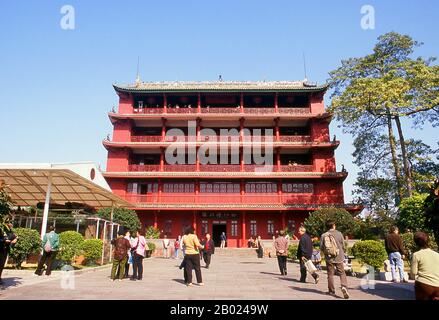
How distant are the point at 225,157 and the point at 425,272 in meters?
26.6

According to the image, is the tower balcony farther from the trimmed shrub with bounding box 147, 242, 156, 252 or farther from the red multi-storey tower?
the trimmed shrub with bounding box 147, 242, 156, 252

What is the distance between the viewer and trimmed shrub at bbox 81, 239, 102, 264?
45.1ft

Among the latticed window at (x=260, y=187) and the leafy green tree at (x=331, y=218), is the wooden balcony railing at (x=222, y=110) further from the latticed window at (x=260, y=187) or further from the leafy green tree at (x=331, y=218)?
the leafy green tree at (x=331, y=218)

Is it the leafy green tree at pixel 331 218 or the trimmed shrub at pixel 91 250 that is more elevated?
the leafy green tree at pixel 331 218

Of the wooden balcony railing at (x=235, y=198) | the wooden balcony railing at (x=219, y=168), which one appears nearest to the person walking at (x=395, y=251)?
the wooden balcony railing at (x=235, y=198)

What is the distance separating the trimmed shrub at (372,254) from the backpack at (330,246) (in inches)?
236

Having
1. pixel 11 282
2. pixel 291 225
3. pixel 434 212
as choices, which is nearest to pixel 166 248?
pixel 291 225

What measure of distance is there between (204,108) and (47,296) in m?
26.4

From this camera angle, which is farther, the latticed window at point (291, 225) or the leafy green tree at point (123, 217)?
the latticed window at point (291, 225)

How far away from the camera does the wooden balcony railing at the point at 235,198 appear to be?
93.1 ft

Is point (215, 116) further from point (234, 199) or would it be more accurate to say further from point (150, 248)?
point (150, 248)

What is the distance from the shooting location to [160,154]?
31.2m

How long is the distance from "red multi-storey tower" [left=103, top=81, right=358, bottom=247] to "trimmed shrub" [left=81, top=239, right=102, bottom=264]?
13.9 metres
